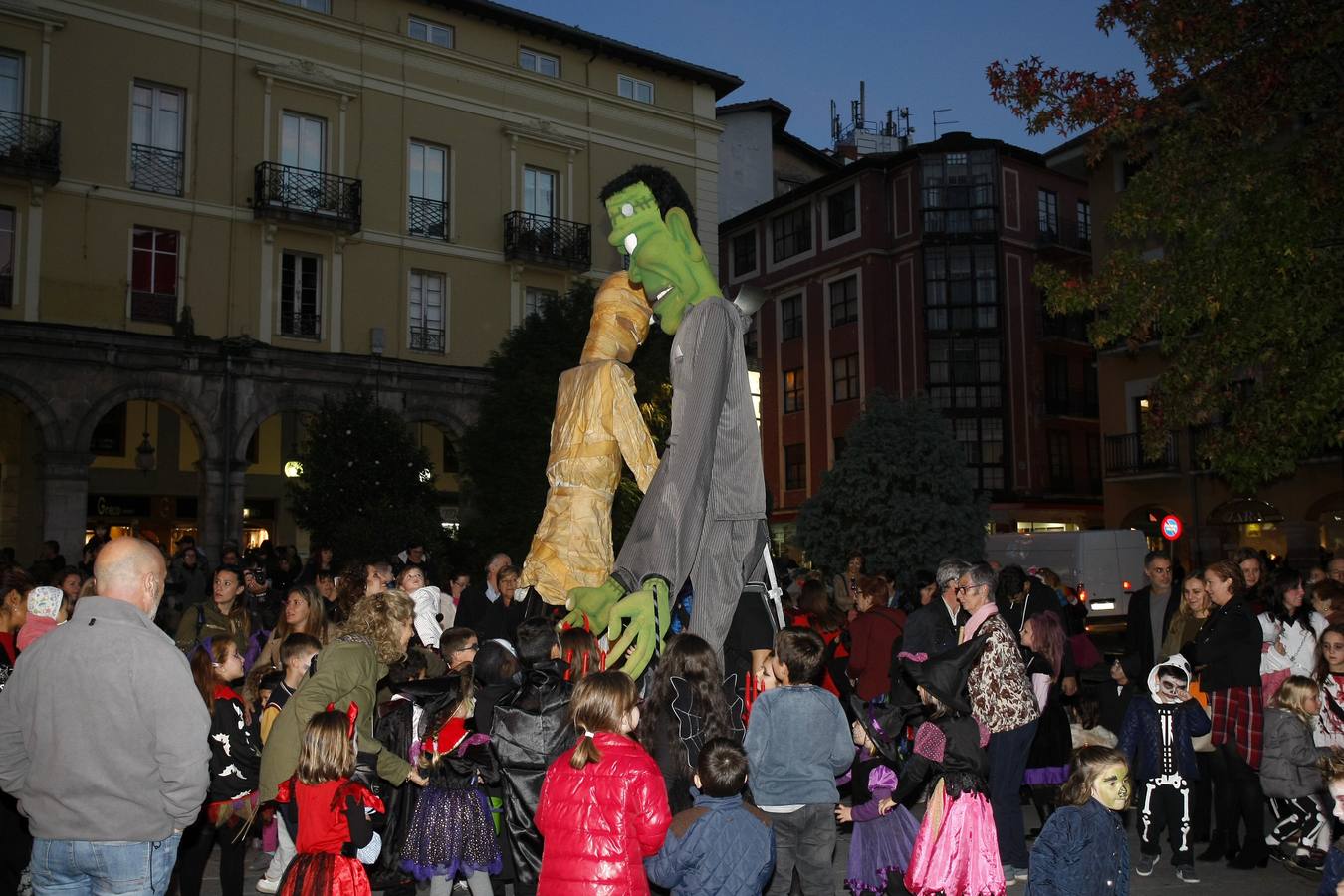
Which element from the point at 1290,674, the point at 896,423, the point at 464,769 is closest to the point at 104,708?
the point at 464,769

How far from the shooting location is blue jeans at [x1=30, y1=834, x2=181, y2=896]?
11.5 ft

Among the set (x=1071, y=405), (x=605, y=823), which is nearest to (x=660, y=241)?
(x=605, y=823)

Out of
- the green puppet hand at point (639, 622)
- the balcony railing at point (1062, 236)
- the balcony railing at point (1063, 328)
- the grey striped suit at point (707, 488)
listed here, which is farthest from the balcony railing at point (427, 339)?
the balcony railing at point (1062, 236)

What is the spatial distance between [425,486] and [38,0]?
11216 mm

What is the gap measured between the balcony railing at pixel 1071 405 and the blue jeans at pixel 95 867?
38.8 m

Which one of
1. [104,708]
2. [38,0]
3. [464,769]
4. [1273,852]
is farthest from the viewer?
[38,0]

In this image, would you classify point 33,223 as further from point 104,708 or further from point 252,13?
point 104,708

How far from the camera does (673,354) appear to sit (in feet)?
15.8

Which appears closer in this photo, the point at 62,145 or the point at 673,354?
the point at 673,354

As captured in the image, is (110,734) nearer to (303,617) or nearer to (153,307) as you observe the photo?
(303,617)

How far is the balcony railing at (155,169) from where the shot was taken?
72.9 feet

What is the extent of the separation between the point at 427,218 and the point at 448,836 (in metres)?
22.2

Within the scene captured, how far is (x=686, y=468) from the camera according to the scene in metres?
4.61

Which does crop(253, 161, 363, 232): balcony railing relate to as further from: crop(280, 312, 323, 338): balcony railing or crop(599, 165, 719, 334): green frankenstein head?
crop(599, 165, 719, 334): green frankenstein head
